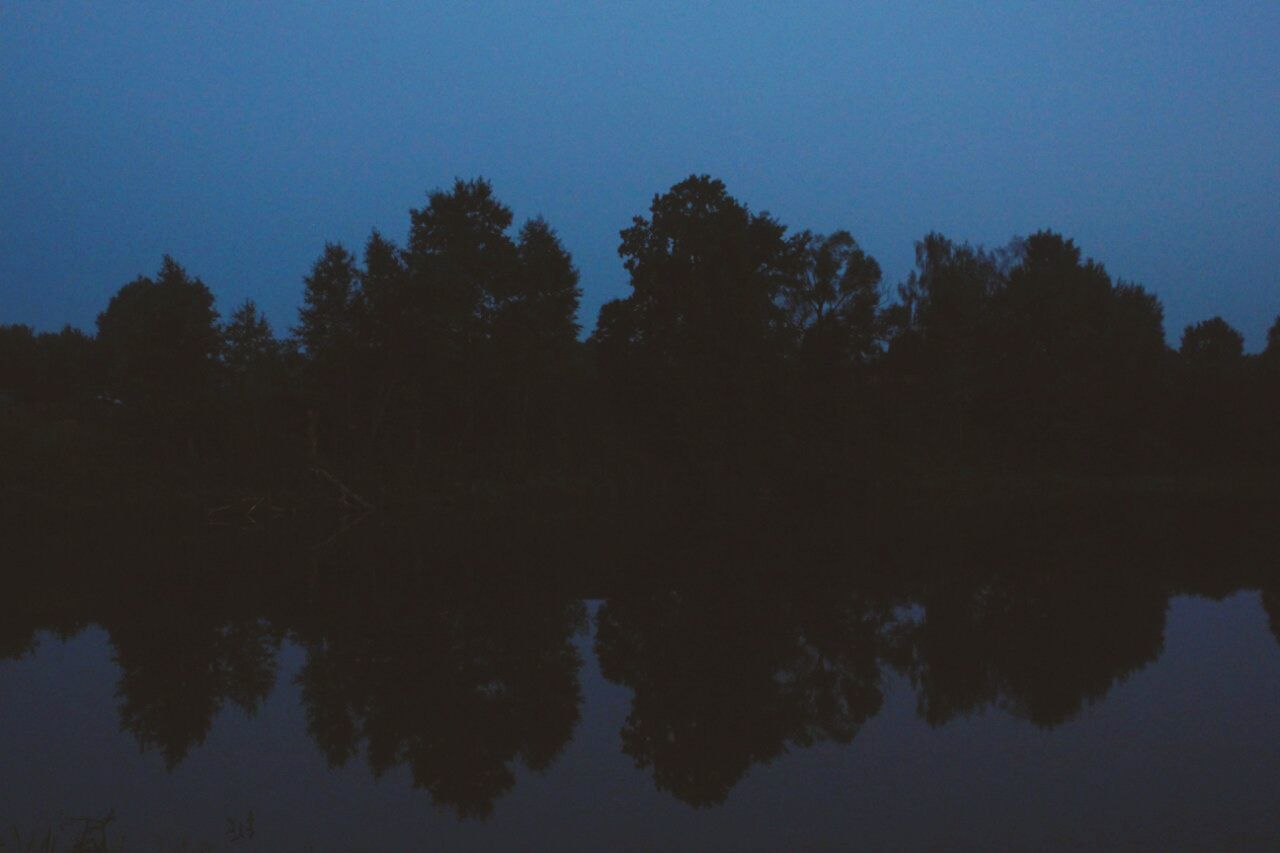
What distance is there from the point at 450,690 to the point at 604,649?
3.15 metres

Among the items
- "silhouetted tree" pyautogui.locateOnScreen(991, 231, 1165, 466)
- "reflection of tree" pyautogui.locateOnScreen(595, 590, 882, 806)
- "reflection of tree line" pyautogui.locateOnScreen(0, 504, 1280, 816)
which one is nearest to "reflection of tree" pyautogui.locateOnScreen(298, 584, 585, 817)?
"reflection of tree line" pyautogui.locateOnScreen(0, 504, 1280, 816)

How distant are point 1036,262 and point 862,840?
5588 cm

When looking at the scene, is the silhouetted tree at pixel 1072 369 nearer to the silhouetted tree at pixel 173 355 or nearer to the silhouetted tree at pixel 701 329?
the silhouetted tree at pixel 701 329

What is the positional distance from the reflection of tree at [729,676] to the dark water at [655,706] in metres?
0.06

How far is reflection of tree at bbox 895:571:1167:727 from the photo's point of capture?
12055 millimetres

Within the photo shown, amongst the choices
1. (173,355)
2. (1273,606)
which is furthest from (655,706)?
(173,355)

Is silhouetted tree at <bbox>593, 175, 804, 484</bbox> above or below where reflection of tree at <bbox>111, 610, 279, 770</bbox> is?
above

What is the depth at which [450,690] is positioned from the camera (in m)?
13.0

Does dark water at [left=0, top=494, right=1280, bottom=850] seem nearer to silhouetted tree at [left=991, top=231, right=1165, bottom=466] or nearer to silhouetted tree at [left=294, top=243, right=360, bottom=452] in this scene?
silhouetted tree at [left=294, top=243, right=360, bottom=452]

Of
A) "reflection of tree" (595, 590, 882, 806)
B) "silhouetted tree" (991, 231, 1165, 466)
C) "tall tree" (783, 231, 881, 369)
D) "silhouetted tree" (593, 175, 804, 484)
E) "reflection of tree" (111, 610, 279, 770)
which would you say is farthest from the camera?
"silhouetted tree" (991, 231, 1165, 466)

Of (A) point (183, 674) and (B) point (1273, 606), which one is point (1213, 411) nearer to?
(B) point (1273, 606)

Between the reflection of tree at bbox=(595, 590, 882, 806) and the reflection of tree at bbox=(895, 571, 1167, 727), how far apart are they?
87 cm

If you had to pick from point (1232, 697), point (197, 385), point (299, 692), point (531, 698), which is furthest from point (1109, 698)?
point (197, 385)

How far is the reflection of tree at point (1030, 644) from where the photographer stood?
39.5 feet
